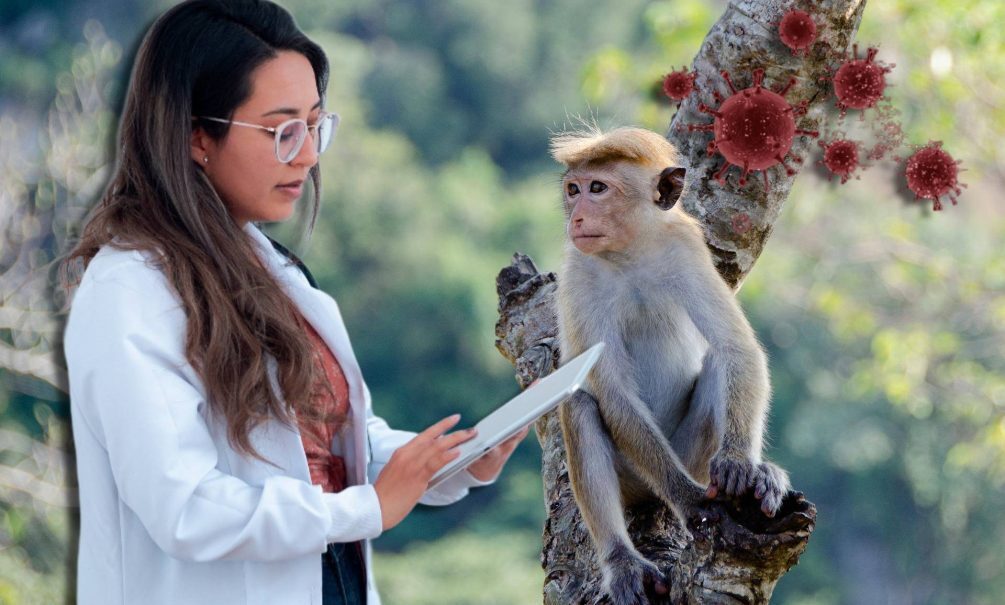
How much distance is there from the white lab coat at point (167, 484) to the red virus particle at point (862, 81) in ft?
4.64

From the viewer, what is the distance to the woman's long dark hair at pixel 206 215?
1.94 m

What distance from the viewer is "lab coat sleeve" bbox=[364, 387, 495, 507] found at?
227 centimetres

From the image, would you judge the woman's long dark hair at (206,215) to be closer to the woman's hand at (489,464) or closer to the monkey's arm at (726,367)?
the woman's hand at (489,464)

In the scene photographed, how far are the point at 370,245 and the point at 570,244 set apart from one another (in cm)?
2021

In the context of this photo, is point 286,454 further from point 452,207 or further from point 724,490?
point 452,207

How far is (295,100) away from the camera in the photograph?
2.08 metres

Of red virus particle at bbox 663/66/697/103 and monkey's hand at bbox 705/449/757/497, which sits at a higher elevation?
red virus particle at bbox 663/66/697/103

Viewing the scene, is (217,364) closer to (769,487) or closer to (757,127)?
(769,487)

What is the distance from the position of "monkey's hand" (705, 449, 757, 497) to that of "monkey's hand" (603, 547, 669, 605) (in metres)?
0.23

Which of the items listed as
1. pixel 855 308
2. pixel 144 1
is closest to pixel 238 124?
pixel 855 308

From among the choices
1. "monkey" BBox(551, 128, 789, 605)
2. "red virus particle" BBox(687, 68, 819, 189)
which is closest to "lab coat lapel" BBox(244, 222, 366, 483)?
"monkey" BBox(551, 128, 789, 605)

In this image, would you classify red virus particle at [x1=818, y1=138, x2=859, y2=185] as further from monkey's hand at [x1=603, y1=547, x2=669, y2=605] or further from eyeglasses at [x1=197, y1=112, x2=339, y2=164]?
eyeglasses at [x1=197, y1=112, x2=339, y2=164]

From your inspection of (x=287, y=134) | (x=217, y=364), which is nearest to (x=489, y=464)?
(x=217, y=364)

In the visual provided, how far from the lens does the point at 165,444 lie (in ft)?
5.99
